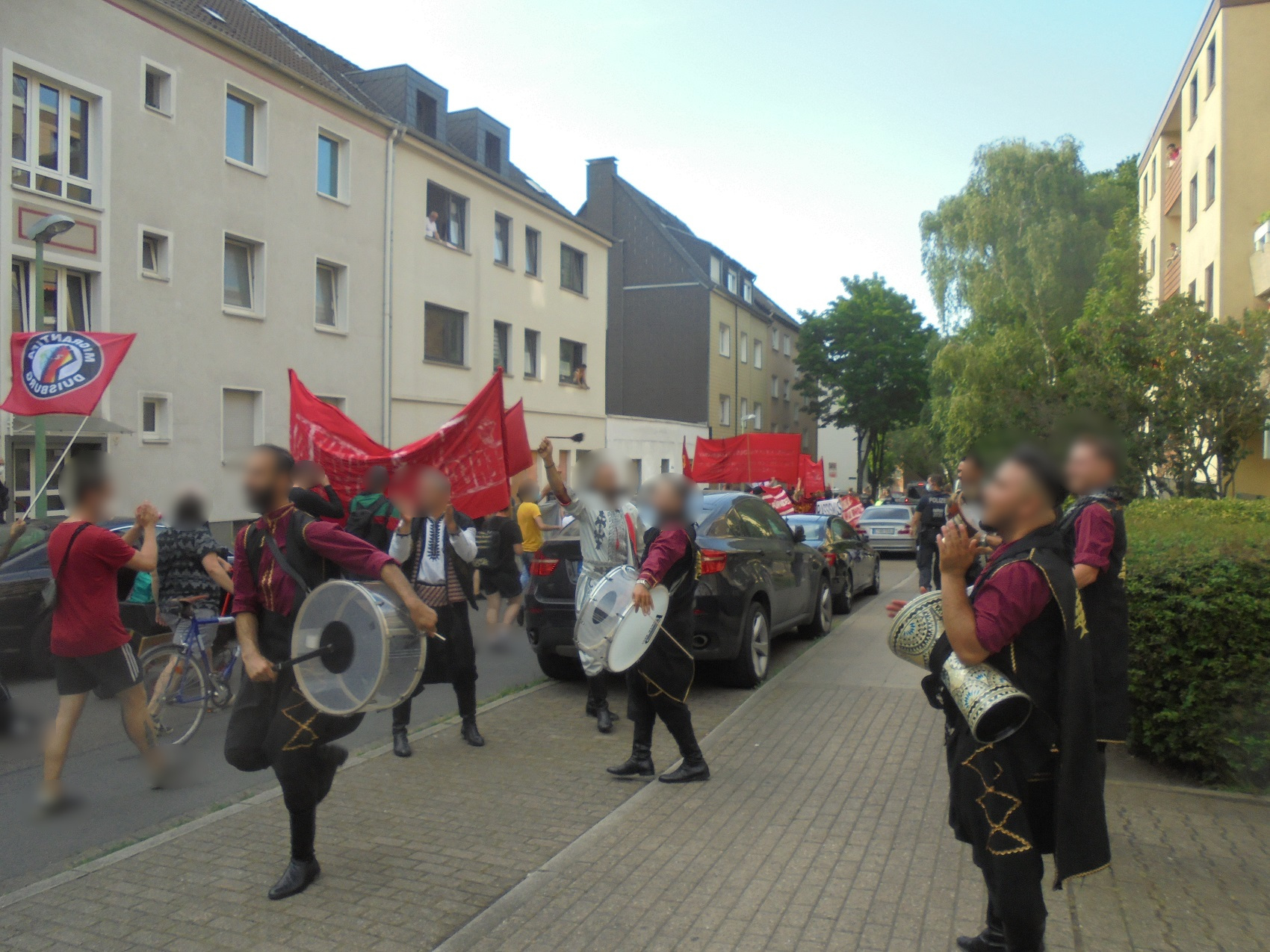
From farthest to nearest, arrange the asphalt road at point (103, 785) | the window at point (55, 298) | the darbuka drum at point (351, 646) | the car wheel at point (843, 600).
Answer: the window at point (55, 298) < the car wheel at point (843, 600) < the asphalt road at point (103, 785) < the darbuka drum at point (351, 646)

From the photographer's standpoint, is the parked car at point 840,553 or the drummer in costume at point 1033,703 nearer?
the drummer in costume at point 1033,703

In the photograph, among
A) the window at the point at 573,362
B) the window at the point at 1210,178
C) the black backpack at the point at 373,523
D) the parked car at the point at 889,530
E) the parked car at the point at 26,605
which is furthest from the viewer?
the window at the point at 573,362

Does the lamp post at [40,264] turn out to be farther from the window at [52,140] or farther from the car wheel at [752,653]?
the car wheel at [752,653]

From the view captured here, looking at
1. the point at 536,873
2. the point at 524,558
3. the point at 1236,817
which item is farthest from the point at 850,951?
the point at 524,558

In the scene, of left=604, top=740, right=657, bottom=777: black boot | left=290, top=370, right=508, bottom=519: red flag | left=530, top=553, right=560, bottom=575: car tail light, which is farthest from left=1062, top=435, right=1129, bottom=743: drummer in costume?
left=290, top=370, right=508, bottom=519: red flag

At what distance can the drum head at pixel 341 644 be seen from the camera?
3916mm

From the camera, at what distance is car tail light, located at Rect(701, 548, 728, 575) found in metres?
8.15

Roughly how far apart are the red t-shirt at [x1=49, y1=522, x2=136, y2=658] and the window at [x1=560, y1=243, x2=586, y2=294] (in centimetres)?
2749

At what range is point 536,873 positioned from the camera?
4352 mm

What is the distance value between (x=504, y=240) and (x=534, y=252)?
5.23ft

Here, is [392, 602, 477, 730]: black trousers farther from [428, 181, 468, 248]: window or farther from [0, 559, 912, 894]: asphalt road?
[428, 181, 468, 248]: window

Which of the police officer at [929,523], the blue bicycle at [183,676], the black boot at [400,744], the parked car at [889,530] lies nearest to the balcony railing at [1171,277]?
the parked car at [889,530]

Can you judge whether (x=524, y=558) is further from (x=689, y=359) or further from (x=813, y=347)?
(x=813, y=347)

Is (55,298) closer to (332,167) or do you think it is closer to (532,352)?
(332,167)
